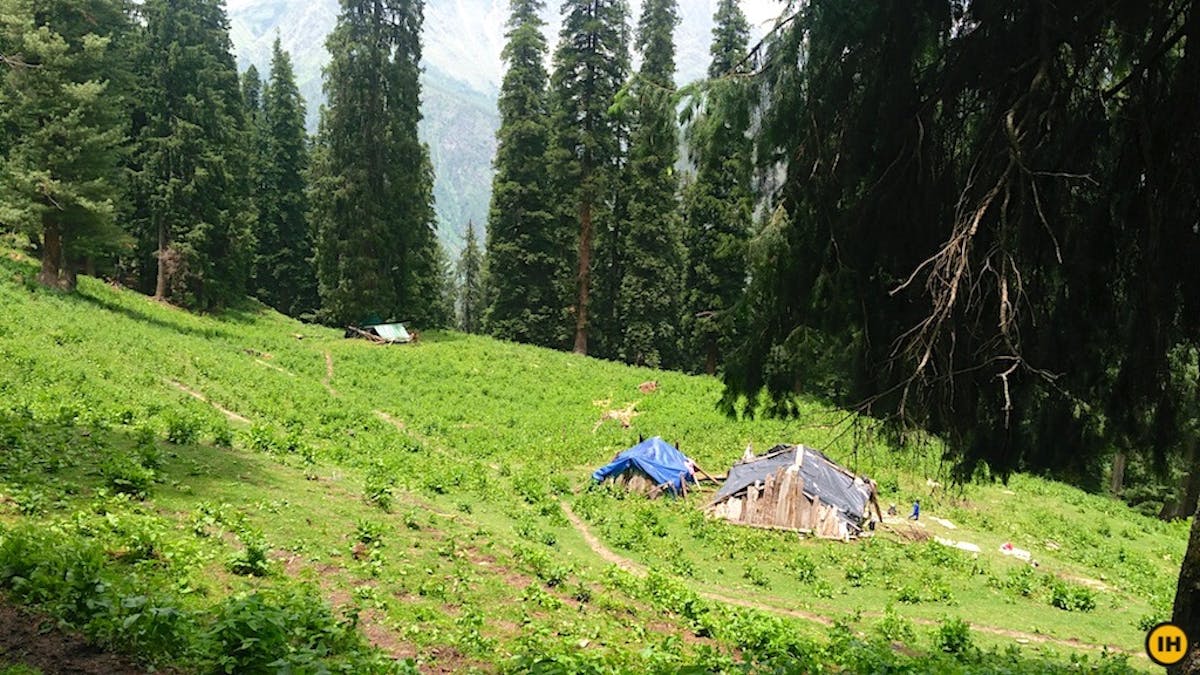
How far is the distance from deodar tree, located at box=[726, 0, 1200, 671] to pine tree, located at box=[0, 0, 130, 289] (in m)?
24.3

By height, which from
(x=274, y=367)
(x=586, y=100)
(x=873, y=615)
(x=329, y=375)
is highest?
(x=586, y=100)

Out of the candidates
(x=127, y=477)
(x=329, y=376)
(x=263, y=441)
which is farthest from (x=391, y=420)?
(x=127, y=477)

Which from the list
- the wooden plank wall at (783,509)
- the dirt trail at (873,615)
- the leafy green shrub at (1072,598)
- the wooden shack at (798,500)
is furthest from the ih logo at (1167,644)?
the wooden plank wall at (783,509)

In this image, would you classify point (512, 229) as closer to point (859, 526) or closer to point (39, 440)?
point (859, 526)

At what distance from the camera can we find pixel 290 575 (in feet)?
24.7

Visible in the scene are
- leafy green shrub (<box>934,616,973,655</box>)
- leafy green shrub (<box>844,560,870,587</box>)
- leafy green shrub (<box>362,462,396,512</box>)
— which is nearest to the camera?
leafy green shrub (<box>934,616,973,655</box>)

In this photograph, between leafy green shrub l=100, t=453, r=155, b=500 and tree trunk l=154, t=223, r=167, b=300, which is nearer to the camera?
leafy green shrub l=100, t=453, r=155, b=500

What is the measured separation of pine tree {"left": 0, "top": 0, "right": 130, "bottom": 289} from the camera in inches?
849

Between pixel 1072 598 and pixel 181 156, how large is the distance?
34832 millimetres

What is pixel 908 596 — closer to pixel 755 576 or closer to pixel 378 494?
pixel 755 576

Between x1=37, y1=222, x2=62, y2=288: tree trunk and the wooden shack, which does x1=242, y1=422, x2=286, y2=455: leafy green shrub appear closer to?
the wooden shack

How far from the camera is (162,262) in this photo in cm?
3072

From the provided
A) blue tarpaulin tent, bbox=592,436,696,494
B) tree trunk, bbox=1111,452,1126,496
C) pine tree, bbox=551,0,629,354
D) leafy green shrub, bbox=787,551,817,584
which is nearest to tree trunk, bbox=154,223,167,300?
pine tree, bbox=551,0,629,354

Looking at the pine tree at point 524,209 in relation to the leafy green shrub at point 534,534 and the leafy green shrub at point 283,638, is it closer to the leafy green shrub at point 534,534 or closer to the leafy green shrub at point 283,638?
the leafy green shrub at point 534,534
